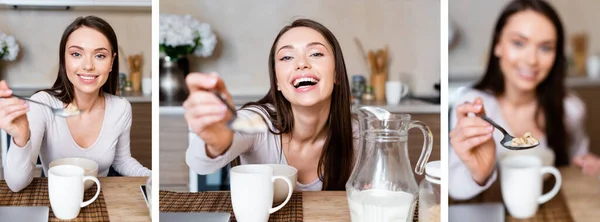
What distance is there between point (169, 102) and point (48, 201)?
12.8 inches

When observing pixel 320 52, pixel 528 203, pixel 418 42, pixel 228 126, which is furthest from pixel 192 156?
pixel 528 203

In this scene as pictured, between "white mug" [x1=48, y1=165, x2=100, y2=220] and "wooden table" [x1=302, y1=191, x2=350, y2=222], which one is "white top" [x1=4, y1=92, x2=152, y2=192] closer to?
"white mug" [x1=48, y1=165, x2=100, y2=220]

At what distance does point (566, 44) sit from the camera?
1098 mm

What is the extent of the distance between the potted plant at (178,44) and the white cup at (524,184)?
71 cm

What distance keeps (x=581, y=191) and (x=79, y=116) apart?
1.07 meters

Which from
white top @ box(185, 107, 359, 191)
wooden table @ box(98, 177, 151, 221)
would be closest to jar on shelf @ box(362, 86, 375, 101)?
white top @ box(185, 107, 359, 191)

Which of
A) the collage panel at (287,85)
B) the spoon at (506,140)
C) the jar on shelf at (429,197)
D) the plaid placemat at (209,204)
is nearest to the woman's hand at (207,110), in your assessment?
the collage panel at (287,85)

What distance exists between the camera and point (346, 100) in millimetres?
1313

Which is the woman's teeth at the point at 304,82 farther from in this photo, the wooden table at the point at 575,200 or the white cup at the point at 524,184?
the white cup at the point at 524,184

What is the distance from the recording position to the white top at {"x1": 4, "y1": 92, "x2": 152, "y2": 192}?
47.0 inches

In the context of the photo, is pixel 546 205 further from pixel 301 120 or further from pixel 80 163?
pixel 80 163

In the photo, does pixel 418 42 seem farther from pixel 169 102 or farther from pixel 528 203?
pixel 169 102

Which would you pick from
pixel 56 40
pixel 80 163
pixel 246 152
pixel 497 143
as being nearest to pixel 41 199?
pixel 80 163

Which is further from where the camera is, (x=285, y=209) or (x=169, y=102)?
(x=169, y=102)
